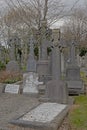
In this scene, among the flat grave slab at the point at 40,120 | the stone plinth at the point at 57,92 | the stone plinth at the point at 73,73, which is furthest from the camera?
the stone plinth at the point at 73,73

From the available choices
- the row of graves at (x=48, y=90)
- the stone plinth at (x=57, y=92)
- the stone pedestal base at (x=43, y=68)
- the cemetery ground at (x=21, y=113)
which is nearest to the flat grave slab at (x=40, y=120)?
the row of graves at (x=48, y=90)

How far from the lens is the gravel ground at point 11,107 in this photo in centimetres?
617

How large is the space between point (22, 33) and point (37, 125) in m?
25.2

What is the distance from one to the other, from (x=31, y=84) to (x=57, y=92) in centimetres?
177

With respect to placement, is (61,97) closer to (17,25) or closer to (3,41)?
(17,25)

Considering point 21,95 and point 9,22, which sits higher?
point 9,22

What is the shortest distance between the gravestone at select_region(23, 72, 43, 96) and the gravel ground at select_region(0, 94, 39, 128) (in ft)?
0.92

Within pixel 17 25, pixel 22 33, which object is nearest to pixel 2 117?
pixel 22 33

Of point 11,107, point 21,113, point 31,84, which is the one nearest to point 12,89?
point 31,84

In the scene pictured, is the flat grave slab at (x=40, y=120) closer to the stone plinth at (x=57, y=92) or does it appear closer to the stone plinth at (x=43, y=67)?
the stone plinth at (x=57, y=92)

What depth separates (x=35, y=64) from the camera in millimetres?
15680

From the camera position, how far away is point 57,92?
8898 millimetres

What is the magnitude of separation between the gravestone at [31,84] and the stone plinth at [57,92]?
1.37 m

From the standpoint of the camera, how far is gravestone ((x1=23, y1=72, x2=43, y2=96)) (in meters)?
10.3
